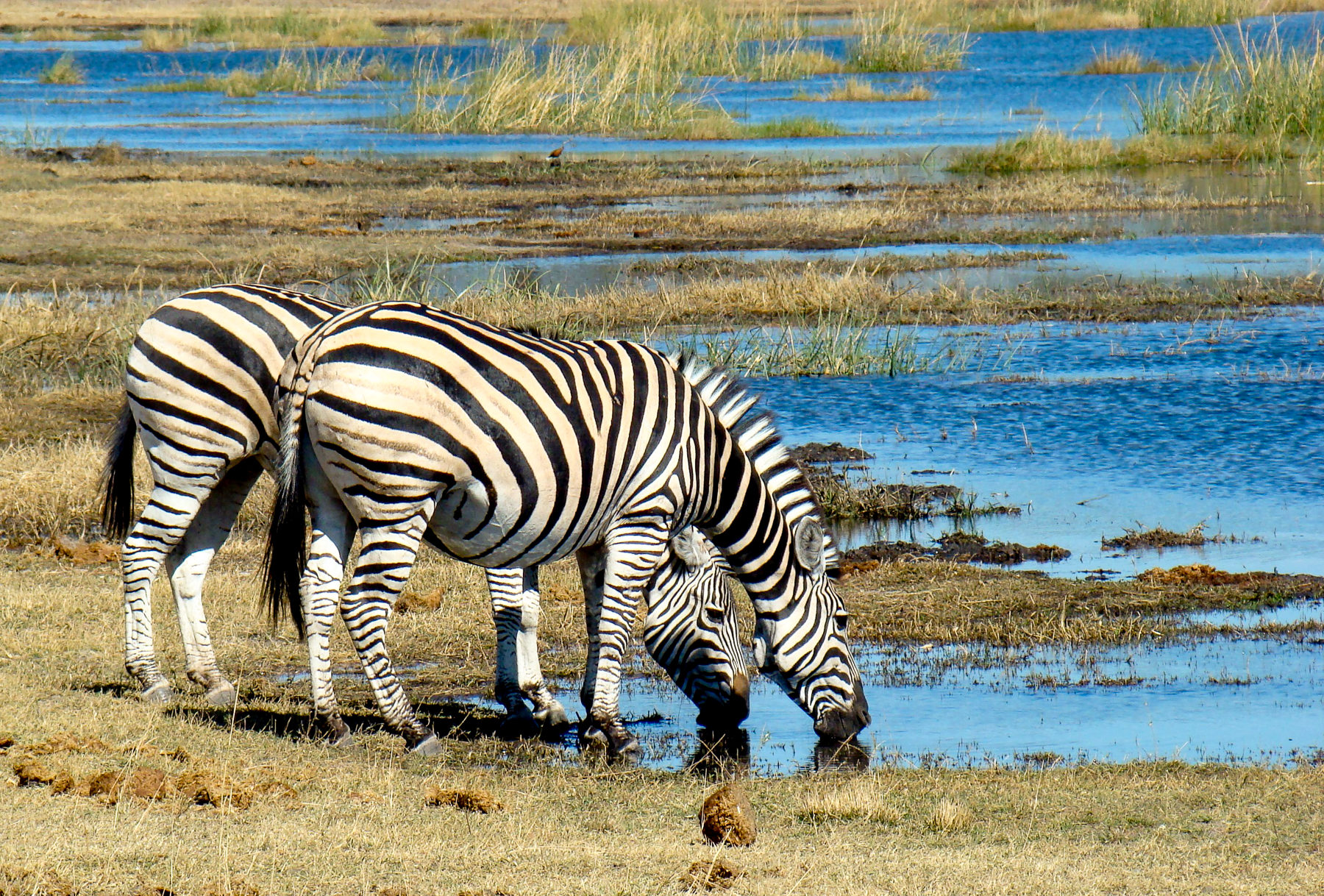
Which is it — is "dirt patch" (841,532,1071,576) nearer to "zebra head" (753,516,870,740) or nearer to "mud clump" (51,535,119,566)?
"zebra head" (753,516,870,740)

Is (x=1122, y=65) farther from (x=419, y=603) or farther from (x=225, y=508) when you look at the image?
(x=225, y=508)

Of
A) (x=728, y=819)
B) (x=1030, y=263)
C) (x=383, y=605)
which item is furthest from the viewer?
(x=1030, y=263)

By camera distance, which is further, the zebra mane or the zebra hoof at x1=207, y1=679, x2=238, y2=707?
the zebra hoof at x1=207, y1=679, x2=238, y2=707

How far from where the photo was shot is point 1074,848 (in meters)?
4.97

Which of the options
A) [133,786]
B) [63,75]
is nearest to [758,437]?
[133,786]

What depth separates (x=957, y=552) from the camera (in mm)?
9578

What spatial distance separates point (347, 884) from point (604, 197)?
22.0 metres

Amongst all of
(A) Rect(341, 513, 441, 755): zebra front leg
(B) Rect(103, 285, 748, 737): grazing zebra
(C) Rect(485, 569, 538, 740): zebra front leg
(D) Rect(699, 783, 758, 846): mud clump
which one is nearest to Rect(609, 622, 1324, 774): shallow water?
(B) Rect(103, 285, 748, 737): grazing zebra

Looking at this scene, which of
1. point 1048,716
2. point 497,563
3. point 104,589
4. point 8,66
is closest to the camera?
point 497,563

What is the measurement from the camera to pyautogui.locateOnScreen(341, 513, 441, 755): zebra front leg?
6.01 meters

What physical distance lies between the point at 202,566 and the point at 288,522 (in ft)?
3.31

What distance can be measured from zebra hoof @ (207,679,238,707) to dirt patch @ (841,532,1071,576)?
12.1 feet

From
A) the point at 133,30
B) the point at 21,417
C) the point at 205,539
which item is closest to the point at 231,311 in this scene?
the point at 205,539

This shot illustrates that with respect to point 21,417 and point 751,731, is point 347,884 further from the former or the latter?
point 21,417
